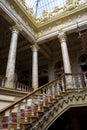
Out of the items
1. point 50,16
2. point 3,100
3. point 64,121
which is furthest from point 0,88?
point 50,16

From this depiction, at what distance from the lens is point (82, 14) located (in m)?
10.7

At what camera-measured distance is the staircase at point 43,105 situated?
396cm

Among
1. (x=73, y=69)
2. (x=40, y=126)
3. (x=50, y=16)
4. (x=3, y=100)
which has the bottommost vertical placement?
(x=40, y=126)

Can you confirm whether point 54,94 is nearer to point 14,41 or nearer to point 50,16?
point 14,41

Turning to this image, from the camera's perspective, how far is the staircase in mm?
3955

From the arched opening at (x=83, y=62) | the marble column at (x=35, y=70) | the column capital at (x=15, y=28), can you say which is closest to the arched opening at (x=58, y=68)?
the arched opening at (x=83, y=62)

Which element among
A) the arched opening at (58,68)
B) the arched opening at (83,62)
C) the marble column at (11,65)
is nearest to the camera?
the marble column at (11,65)

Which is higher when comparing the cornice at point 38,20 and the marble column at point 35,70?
A: the cornice at point 38,20

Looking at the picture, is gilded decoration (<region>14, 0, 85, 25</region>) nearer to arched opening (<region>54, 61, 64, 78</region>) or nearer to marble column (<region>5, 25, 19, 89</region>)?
marble column (<region>5, 25, 19, 89</region>)

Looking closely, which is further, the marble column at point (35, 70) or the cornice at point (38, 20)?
the marble column at point (35, 70)

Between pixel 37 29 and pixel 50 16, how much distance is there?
147cm

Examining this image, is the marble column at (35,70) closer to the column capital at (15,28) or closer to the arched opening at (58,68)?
the column capital at (15,28)

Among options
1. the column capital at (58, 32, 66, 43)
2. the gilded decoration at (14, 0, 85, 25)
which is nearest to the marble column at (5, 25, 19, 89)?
the gilded decoration at (14, 0, 85, 25)

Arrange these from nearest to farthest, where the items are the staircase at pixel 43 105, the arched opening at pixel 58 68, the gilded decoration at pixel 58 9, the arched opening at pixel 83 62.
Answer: the staircase at pixel 43 105 → the gilded decoration at pixel 58 9 → the arched opening at pixel 83 62 → the arched opening at pixel 58 68
